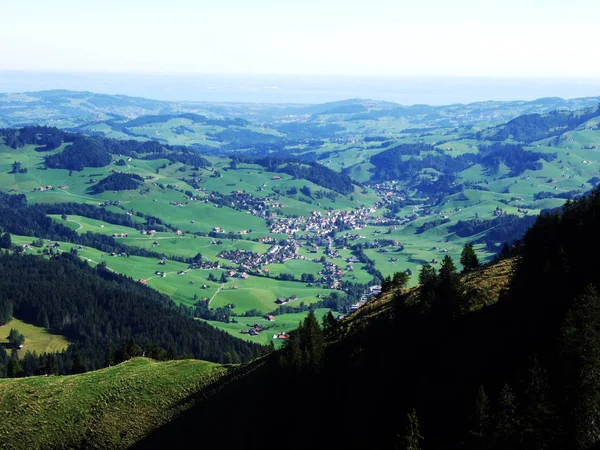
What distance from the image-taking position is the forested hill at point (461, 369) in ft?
113

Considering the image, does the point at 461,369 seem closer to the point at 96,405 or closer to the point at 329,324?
the point at 329,324

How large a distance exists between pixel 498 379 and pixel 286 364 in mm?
25978

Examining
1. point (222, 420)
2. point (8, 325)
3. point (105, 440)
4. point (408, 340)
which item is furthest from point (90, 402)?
point (8, 325)

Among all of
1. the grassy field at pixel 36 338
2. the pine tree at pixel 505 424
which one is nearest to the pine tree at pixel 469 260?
the pine tree at pixel 505 424

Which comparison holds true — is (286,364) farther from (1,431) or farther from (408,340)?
(1,431)

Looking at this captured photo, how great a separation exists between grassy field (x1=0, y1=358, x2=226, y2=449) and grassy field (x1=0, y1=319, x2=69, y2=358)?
4238 inches

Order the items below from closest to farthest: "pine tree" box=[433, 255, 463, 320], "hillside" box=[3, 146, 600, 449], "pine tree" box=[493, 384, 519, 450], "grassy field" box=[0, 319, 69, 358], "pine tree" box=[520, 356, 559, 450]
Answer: "pine tree" box=[520, 356, 559, 450] < "pine tree" box=[493, 384, 519, 450] < "hillside" box=[3, 146, 600, 449] < "pine tree" box=[433, 255, 463, 320] < "grassy field" box=[0, 319, 69, 358]

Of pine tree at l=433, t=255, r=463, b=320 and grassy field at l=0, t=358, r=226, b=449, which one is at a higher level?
pine tree at l=433, t=255, r=463, b=320

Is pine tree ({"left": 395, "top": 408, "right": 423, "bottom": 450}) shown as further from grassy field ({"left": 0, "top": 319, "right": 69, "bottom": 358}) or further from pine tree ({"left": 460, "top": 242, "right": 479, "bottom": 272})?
grassy field ({"left": 0, "top": 319, "right": 69, "bottom": 358})

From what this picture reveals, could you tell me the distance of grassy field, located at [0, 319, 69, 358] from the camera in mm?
177250

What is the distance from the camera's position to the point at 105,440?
66688 mm

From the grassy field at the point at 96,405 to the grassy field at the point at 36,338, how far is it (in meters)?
108

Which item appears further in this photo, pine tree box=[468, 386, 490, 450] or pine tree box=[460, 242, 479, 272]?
pine tree box=[460, 242, 479, 272]

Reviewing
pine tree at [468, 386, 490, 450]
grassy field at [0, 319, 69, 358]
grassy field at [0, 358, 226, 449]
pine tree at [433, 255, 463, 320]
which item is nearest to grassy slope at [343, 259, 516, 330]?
pine tree at [433, 255, 463, 320]
